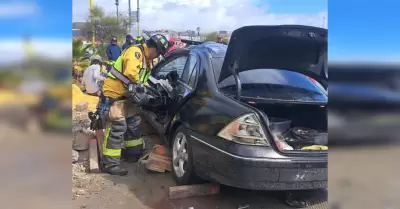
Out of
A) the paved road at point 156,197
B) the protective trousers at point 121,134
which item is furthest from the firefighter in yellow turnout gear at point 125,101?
the paved road at point 156,197

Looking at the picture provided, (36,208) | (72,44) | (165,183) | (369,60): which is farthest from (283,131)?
(36,208)

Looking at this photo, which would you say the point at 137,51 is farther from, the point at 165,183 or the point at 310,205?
the point at 310,205

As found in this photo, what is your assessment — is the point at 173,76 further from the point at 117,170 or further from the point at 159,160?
the point at 117,170

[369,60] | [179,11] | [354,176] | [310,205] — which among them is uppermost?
[179,11]

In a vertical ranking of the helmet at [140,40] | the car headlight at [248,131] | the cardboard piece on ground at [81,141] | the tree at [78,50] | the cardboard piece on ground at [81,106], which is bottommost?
the cardboard piece on ground at [81,141]

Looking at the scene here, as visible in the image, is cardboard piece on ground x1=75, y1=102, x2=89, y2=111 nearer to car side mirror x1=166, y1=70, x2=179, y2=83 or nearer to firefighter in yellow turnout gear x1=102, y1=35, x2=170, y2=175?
firefighter in yellow turnout gear x1=102, y1=35, x2=170, y2=175

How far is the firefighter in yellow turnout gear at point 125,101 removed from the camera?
3.02 metres

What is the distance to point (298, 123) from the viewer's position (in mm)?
2818

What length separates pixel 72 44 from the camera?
275 cm

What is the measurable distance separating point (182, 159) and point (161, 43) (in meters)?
0.79

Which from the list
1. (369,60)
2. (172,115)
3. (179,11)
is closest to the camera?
(369,60)

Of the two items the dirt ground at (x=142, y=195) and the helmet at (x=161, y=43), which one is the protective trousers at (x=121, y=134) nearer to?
the dirt ground at (x=142, y=195)

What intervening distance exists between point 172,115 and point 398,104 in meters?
1.45

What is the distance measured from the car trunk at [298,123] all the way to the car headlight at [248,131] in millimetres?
85
